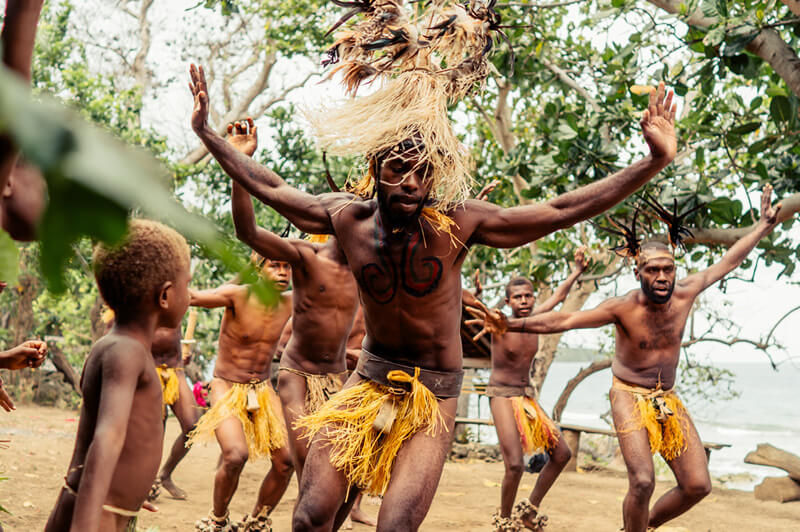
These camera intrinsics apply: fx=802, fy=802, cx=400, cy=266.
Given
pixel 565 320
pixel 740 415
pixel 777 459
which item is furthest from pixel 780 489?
pixel 740 415

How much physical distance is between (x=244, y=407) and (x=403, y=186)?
3.15 meters

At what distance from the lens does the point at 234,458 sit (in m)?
A: 5.36

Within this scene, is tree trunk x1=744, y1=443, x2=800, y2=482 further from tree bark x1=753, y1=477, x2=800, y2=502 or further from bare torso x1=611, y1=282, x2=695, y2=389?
bare torso x1=611, y1=282, x2=695, y2=389

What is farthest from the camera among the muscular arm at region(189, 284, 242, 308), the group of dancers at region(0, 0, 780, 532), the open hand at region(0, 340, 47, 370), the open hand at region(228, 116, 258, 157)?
the muscular arm at region(189, 284, 242, 308)

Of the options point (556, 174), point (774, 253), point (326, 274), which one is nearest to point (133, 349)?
point (326, 274)

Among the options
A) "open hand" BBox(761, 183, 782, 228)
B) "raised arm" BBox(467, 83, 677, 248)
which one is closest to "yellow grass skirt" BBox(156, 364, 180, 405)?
"raised arm" BBox(467, 83, 677, 248)

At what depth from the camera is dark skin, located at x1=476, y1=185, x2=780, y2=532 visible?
5.21 metres

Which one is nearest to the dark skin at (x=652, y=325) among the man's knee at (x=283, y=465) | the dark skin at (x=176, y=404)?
the man's knee at (x=283, y=465)

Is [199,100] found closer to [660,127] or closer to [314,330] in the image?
[660,127]

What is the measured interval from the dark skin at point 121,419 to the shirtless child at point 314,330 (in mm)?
2229

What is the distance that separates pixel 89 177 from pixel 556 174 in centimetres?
663

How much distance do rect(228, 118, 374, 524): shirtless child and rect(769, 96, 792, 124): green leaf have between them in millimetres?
3235

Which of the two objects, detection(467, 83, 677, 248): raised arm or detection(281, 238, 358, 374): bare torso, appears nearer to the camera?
detection(467, 83, 677, 248): raised arm

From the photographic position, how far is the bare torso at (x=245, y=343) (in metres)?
5.98
